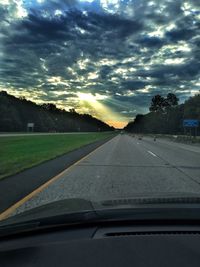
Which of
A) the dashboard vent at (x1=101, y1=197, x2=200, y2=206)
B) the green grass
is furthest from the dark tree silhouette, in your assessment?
the dashboard vent at (x1=101, y1=197, x2=200, y2=206)

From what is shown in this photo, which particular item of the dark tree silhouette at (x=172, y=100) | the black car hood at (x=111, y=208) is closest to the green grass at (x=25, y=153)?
the black car hood at (x=111, y=208)

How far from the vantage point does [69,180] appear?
46.6ft

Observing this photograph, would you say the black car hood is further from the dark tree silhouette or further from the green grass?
the dark tree silhouette

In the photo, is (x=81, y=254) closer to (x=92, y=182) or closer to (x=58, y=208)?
(x=58, y=208)

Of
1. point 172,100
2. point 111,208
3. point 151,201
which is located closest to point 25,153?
point 151,201

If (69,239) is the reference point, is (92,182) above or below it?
below

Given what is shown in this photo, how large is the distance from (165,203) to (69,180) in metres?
10.3

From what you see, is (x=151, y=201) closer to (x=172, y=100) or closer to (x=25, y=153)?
(x=25, y=153)

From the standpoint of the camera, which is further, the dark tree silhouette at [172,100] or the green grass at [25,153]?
the dark tree silhouette at [172,100]

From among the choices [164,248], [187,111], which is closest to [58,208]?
[164,248]

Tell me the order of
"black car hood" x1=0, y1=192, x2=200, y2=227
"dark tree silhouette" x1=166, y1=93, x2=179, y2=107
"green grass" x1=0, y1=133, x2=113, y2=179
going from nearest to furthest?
"black car hood" x1=0, y1=192, x2=200, y2=227 < "green grass" x1=0, y1=133, x2=113, y2=179 < "dark tree silhouette" x1=166, y1=93, x2=179, y2=107

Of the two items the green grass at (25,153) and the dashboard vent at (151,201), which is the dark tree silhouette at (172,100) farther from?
the dashboard vent at (151,201)

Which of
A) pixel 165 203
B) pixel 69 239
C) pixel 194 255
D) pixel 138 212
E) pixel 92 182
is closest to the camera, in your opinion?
pixel 194 255

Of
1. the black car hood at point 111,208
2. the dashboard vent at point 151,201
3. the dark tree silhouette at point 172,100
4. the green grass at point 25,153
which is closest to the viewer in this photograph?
the black car hood at point 111,208
